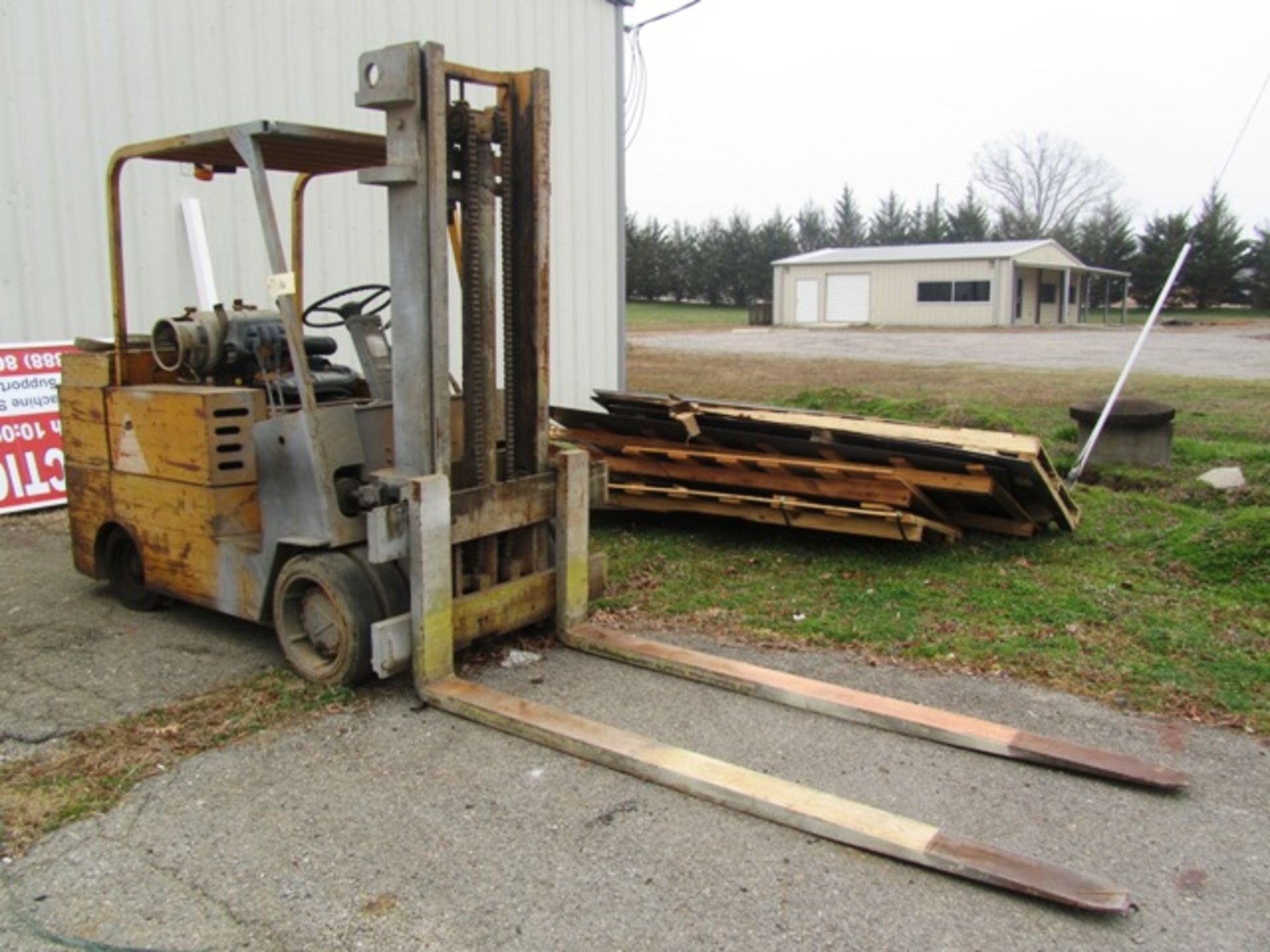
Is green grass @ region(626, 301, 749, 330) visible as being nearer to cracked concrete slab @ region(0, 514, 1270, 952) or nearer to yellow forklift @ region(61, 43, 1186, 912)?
yellow forklift @ region(61, 43, 1186, 912)

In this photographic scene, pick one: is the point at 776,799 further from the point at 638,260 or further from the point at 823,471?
the point at 638,260

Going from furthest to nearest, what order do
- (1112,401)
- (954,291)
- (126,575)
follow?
(954,291)
(1112,401)
(126,575)

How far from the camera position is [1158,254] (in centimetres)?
5894

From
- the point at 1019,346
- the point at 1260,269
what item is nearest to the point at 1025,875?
the point at 1019,346

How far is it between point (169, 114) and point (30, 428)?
3121 mm

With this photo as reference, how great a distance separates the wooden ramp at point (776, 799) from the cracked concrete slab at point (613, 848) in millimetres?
56

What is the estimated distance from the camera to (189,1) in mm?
9859

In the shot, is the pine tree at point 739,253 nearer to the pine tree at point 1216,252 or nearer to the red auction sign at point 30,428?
the pine tree at point 1216,252

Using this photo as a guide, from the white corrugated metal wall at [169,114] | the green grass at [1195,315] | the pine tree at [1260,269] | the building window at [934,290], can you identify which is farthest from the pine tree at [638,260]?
the white corrugated metal wall at [169,114]

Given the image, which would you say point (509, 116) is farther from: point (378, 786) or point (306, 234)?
point (306, 234)

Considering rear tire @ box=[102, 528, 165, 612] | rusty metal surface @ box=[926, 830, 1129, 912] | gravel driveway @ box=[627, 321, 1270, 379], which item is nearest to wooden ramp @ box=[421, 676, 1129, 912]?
rusty metal surface @ box=[926, 830, 1129, 912]

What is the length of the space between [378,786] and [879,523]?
4.25 m

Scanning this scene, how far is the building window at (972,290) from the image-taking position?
50656 mm

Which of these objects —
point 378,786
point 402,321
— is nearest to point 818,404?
point 402,321
